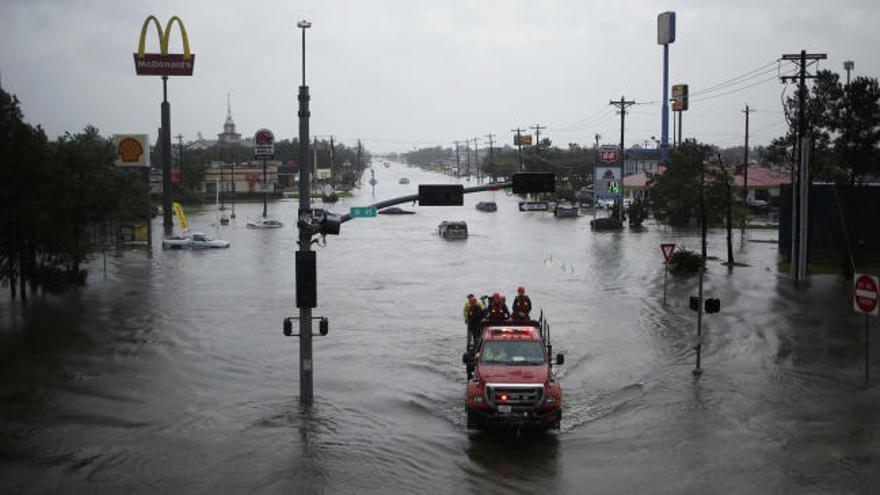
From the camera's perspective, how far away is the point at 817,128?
3784 cm

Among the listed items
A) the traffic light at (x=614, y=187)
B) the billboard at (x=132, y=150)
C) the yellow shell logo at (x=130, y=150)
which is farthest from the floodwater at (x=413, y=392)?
the traffic light at (x=614, y=187)

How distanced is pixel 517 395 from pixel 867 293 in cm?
961

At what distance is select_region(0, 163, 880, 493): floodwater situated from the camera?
43.7 feet

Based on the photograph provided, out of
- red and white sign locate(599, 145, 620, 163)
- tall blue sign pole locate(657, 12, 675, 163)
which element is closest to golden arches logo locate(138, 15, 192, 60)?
red and white sign locate(599, 145, 620, 163)

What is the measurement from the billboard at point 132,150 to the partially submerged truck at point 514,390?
162ft

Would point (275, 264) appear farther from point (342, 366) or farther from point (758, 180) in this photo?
point (758, 180)

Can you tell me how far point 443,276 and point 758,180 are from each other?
65.1 metres

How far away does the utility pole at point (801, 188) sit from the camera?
3306cm

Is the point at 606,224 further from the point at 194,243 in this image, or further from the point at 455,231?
the point at 194,243

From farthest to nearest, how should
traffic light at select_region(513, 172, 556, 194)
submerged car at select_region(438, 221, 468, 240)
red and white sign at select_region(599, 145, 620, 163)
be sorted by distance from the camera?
red and white sign at select_region(599, 145, 620, 163)
submerged car at select_region(438, 221, 468, 240)
traffic light at select_region(513, 172, 556, 194)

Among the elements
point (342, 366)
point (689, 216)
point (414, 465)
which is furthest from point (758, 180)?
point (414, 465)

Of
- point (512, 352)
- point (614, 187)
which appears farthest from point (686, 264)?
point (614, 187)

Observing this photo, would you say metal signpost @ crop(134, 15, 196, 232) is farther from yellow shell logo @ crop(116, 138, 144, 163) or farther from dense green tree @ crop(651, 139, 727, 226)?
dense green tree @ crop(651, 139, 727, 226)

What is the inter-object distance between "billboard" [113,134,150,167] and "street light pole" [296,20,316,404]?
4547 cm
